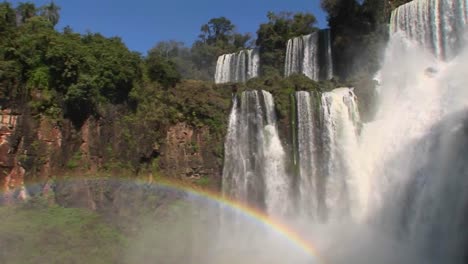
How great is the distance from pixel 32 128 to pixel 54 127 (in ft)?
2.95

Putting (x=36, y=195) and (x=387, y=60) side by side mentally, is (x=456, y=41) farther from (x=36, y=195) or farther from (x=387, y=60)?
(x=36, y=195)

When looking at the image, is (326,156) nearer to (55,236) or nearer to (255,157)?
(255,157)

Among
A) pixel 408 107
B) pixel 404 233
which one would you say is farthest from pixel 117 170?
pixel 408 107

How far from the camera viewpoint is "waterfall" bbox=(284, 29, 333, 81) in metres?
30.7

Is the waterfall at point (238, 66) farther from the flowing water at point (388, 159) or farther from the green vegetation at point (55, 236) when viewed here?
the green vegetation at point (55, 236)

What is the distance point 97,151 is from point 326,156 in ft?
38.5

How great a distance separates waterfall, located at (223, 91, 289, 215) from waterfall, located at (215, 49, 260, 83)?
42.7ft

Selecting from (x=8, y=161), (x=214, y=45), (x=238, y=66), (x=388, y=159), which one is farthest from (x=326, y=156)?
(x=214, y=45)

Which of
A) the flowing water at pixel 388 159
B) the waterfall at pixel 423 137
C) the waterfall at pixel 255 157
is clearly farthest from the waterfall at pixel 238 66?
the waterfall at pixel 255 157

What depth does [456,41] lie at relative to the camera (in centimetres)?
2541

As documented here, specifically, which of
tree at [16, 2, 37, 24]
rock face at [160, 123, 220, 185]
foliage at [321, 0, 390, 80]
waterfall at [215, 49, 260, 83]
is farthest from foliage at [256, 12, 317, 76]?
tree at [16, 2, 37, 24]

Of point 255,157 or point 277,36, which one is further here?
point 277,36

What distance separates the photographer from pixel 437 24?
25875 mm

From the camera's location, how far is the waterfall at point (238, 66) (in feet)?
115
